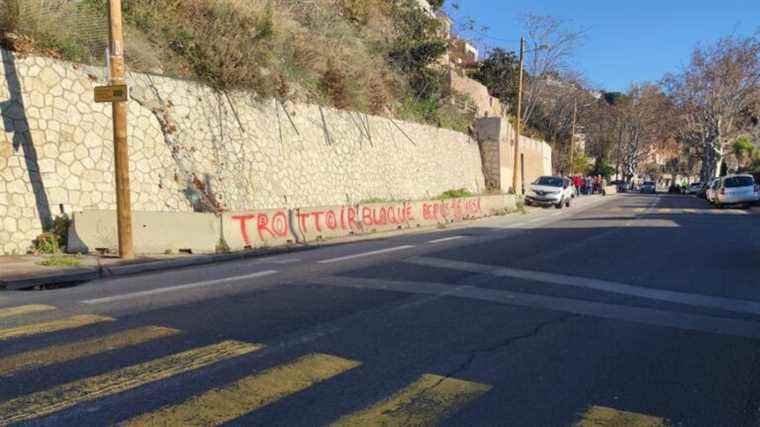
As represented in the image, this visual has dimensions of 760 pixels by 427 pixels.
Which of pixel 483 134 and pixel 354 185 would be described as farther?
pixel 483 134

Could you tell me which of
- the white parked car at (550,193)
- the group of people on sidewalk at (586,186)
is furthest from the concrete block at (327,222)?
the group of people on sidewalk at (586,186)

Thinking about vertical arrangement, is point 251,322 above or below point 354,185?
below

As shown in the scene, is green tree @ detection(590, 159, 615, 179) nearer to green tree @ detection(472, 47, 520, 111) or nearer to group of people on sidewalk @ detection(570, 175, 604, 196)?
group of people on sidewalk @ detection(570, 175, 604, 196)

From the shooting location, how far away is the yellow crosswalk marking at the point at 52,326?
234 inches

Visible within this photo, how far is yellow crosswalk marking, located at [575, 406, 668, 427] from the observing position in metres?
3.87

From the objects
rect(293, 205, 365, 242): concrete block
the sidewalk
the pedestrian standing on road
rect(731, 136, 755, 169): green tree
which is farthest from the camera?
rect(731, 136, 755, 169): green tree

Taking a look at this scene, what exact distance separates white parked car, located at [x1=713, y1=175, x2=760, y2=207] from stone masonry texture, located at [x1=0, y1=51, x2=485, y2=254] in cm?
1868

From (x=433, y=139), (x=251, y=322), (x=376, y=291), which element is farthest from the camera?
(x=433, y=139)

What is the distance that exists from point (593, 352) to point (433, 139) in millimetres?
27937

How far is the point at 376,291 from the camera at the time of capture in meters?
8.18

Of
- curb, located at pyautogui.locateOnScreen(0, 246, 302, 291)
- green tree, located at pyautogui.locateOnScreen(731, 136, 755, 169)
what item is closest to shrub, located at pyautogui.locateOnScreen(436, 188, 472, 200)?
Answer: curb, located at pyautogui.locateOnScreen(0, 246, 302, 291)

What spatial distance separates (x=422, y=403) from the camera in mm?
4168

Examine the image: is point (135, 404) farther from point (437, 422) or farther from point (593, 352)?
point (593, 352)

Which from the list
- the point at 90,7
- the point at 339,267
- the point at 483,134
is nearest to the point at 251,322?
the point at 339,267
